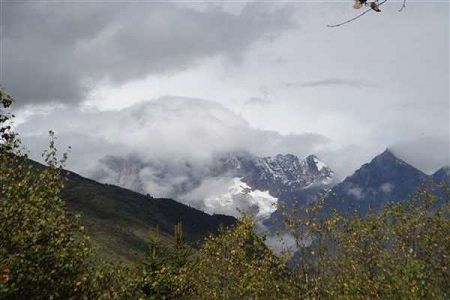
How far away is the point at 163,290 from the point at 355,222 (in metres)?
20.0

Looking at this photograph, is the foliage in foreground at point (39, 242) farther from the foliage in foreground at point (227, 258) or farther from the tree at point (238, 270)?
the tree at point (238, 270)

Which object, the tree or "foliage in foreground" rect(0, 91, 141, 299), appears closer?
"foliage in foreground" rect(0, 91, 141, 299)

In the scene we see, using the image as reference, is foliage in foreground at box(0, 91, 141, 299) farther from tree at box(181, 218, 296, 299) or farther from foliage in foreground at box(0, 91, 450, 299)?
tree at box(181, 218, 296, 299)

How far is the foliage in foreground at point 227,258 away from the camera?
2567cm

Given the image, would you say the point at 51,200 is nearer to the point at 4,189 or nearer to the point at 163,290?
the point at 4,189

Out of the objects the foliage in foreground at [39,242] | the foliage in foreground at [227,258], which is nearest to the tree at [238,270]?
the foliage in foreground at [227,258]

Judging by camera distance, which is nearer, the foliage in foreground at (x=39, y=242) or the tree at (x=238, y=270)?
the foliage in foreground at (x=39, y=242)

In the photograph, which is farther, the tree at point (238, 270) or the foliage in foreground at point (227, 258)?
the tree at point (238, 270)

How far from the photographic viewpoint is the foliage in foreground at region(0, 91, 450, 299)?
25.7 metres

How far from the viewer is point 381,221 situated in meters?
56.3

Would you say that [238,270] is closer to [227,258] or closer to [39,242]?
[227,258]

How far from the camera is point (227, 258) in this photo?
6162 centimetres

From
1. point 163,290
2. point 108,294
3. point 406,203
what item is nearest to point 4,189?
point 108,294

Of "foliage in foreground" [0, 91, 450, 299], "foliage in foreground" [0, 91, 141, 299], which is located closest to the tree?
"foliage in foreground" [0, 91, 450, 299]
